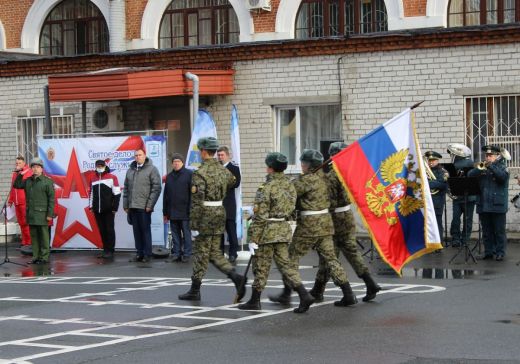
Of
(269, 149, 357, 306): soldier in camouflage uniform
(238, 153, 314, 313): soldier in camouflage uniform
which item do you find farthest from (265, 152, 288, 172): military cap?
(269, 149, 357, 306): soldier in camouflage uniform

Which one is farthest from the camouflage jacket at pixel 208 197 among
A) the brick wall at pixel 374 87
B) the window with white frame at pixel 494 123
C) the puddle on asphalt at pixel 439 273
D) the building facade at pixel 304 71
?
the brick wall at pixel 374 87

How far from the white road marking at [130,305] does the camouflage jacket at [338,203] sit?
88 centimetres

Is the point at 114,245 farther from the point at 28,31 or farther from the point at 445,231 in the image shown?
the point at 28,31

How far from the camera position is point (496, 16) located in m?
25.5

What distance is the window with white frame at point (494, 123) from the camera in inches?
837

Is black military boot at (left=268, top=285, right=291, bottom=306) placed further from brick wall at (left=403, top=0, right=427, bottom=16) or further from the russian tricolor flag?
brick wall at (left=403, top=0, right=427, bottom=16)

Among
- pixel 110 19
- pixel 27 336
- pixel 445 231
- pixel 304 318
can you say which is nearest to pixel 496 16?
pixel 445 231

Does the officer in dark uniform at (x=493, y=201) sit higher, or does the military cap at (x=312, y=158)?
the military cap at (x=312, y=158)

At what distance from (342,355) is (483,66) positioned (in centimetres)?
1279

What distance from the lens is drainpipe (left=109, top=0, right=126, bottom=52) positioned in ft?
95.5

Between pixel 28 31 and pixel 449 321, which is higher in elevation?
pixel 28 31

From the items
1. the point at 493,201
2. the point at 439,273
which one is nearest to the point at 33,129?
the point at 493,201

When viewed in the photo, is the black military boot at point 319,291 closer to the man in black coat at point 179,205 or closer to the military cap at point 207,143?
the military cap at point 207,143

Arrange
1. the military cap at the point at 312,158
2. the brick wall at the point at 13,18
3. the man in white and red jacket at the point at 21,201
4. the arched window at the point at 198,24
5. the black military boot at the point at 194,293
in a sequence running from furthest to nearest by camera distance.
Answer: the brick wall at the point at 13,18
the arched window at the point at 198,24
the man in white and red jacket at the point at 21,201
the black military boot at the point at 194,293
the military cap at the point at 312,158
